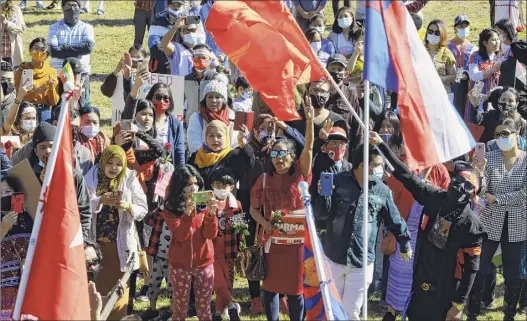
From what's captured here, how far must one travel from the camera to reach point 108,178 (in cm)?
927

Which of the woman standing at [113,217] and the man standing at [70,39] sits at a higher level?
the woman standing at [113,217]

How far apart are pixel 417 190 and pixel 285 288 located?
1349 mm

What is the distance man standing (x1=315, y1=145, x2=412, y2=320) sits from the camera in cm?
880

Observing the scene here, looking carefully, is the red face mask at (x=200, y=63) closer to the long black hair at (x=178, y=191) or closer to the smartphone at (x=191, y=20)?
the smartphone at (x=191, y=20)

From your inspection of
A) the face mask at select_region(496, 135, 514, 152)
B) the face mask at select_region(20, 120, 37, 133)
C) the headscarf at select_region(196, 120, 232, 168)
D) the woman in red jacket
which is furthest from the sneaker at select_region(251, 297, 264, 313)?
the face mask at select_region(20, 120, 37, 133)

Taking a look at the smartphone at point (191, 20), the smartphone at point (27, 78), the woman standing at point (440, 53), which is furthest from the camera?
the woman standing at point (440, 53)

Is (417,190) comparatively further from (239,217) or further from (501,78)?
(501,78)

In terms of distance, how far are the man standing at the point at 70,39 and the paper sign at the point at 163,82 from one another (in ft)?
8.75

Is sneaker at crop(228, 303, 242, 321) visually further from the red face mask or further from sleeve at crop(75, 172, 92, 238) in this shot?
the red face mask

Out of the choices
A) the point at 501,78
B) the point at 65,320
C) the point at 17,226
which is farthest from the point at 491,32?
the point at 65,320

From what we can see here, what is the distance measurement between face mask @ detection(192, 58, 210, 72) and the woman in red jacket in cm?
332

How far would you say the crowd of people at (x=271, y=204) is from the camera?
8797mm

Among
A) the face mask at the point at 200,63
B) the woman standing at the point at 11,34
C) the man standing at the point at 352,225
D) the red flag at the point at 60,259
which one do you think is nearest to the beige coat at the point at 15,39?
the woman standing at the point at 11,34

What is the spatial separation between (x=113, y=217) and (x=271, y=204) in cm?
135
